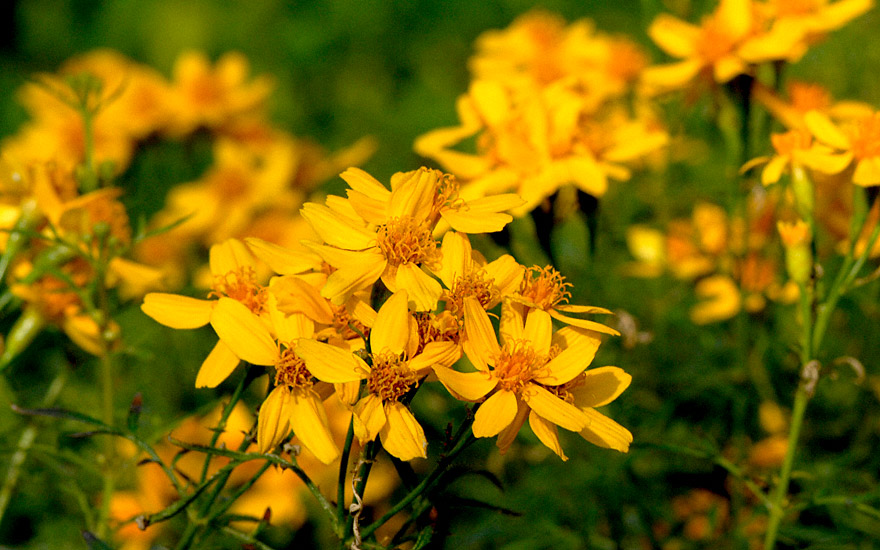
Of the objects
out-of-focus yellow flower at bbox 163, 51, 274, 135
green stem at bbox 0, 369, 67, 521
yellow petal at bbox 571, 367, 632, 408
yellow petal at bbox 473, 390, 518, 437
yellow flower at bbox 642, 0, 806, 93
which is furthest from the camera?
out-of-focus yellow flower at bbox 163, 51, 274, 135

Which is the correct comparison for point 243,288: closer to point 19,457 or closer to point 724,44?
point 19,457

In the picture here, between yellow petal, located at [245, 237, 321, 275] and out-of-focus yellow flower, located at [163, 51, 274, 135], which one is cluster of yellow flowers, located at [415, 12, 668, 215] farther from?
out-of-focus yellow flower, located at [163, 51, 274, 135]

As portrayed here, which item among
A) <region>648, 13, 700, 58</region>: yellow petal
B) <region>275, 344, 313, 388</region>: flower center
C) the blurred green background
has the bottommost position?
the blurred green background

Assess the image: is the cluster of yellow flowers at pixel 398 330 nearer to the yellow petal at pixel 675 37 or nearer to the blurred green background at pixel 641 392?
the blurred green background at pixel 641 392

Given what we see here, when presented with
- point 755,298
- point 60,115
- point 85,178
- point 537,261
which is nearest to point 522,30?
point 537,261

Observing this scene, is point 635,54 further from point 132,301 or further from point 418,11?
point 418,11

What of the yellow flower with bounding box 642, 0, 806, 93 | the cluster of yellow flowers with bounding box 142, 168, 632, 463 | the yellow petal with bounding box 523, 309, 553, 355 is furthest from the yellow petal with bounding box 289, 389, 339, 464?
the yellow flower with bounding box 642, 0, 806, 93

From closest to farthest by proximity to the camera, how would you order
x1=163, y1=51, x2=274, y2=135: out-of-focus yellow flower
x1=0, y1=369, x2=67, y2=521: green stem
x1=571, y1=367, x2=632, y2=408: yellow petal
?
x1=571, y1=367, x2=632, y2=408: yellow petal
x1=0, y1=369, x2=67, y2=521: green stem
x1=163, y1=51, x2=274, y2=135: out-of-focus yellow flower
